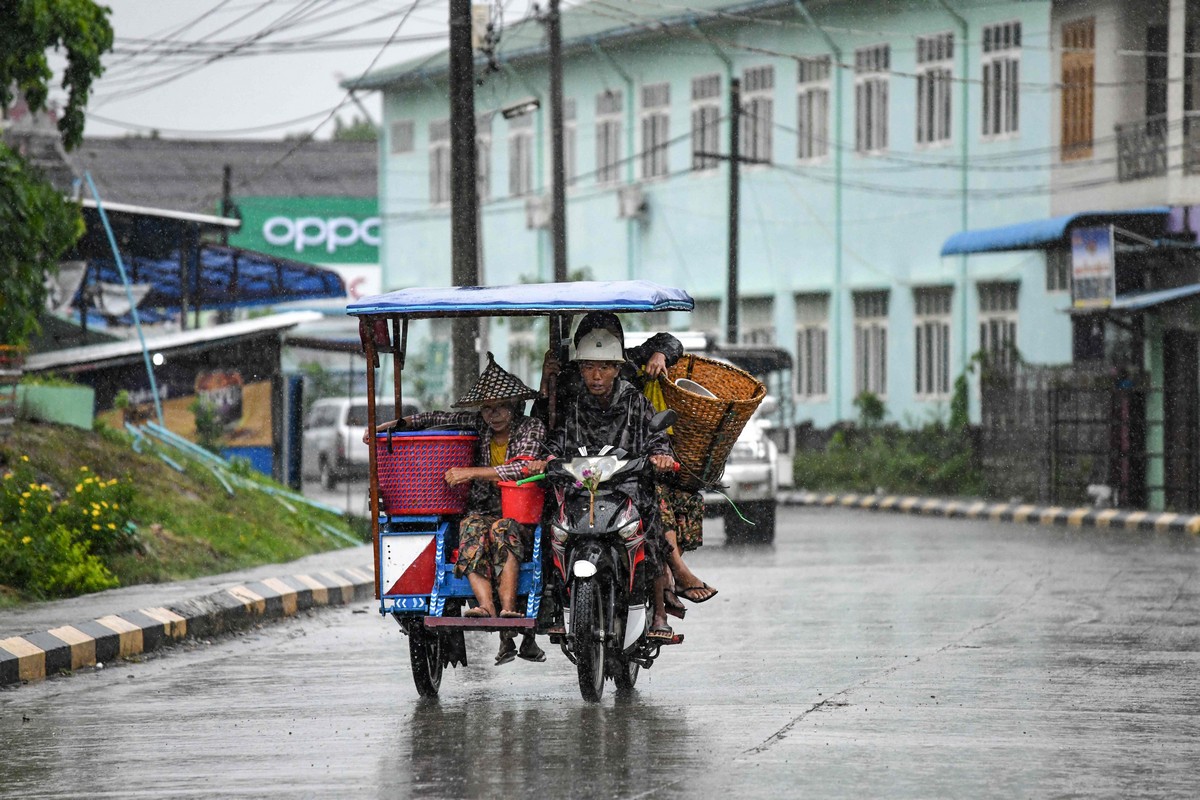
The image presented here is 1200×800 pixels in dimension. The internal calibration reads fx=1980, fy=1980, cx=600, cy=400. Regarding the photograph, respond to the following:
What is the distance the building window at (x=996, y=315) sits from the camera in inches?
1297

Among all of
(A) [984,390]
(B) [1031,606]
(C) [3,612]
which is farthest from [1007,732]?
(A) [984,390]

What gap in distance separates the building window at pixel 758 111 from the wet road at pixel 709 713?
75.4ft

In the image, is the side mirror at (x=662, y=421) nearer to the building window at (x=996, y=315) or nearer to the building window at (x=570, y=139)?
the building window at (x=996, y=315)

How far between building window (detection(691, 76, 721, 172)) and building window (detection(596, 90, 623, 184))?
2.20 meters

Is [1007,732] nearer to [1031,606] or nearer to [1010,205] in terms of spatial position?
[1031,606]

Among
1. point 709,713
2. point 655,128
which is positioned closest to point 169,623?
point 709,713

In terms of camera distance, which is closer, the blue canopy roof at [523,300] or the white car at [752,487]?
Result: the blue canopy roof at [523,300]

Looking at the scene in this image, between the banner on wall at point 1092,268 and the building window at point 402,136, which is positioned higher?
the building window at point 402,136

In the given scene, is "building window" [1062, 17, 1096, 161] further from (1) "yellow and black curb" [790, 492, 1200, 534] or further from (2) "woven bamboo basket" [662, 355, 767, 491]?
(2) "woven bamboo basket" [662, 355, 767, 491]

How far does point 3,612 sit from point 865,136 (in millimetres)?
24344

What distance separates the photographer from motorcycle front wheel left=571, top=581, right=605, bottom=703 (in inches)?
380

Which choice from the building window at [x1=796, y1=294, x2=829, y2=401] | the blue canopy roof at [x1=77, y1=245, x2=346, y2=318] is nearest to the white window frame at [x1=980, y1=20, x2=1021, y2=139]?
the building window at [x1=796, y1=294, x2=829, y2=401]

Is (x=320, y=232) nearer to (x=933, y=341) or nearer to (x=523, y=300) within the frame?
(x=933, y=341)

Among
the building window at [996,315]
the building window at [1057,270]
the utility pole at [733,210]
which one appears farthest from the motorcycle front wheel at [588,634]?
the utility pole at [733,210]
